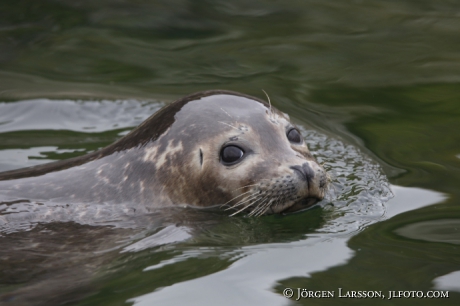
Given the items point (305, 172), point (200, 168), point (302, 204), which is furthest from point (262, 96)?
point (305, 172)

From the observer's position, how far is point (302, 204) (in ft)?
18.4

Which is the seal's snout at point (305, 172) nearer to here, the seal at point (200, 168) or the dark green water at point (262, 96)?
the seal at point (200, 168)

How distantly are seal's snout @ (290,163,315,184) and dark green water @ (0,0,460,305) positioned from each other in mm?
319

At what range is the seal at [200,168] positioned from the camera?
5.58 m

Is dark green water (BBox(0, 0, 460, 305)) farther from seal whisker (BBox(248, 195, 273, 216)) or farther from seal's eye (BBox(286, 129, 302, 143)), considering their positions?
seal's eye (BBox(286, 129, 302, 143))

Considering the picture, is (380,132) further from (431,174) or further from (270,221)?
(270,221)

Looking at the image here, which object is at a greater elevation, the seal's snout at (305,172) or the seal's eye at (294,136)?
the seal's eye at (294,136)

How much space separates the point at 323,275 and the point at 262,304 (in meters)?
0.53

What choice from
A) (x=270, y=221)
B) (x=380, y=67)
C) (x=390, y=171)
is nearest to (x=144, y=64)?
(x=380, y=67)

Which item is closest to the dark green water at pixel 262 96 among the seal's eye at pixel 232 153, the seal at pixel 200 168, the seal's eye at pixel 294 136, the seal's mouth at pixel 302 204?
the seal's mouth at pixel 302 204

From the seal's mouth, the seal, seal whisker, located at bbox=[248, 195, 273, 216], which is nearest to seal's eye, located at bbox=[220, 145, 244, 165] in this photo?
the seal

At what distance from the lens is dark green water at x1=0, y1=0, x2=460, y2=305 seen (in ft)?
15.2

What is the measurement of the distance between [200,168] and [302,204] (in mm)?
772

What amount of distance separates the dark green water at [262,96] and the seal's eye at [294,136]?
0.56m
